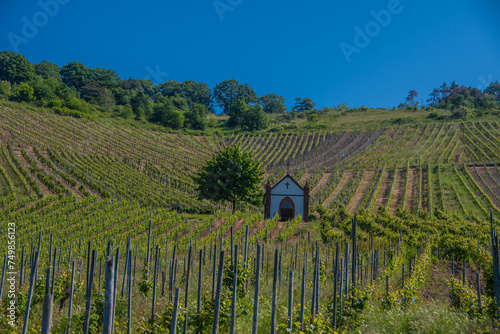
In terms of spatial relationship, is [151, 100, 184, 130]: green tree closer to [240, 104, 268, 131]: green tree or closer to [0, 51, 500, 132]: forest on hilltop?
[0, 51, 500, 132]: forest on hilltop

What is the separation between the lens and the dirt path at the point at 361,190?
3428 centimetres

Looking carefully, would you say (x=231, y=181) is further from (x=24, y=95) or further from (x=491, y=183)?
(x=24, y=95)

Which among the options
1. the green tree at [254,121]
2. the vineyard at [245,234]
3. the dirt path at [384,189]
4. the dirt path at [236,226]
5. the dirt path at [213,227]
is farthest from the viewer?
the green tree at [254,121]

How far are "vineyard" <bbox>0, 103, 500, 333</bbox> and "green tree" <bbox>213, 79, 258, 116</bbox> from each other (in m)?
38.6

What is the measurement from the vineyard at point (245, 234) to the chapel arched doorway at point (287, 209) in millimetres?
2515

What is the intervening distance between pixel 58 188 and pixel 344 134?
52102 millimetres

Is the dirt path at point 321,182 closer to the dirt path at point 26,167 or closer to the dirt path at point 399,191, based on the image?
the dirt path at point 399,191

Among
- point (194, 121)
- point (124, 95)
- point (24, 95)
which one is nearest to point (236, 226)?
point (194, 121)

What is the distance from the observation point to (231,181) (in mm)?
30828

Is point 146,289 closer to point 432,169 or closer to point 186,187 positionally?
point 186,187

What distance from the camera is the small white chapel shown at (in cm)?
3044

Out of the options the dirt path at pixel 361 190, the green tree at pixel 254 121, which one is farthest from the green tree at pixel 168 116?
the dirt path at pixel 361 190

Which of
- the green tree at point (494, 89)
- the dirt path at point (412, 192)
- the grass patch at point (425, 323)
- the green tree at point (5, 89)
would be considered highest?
the green tree at point (494, 89)

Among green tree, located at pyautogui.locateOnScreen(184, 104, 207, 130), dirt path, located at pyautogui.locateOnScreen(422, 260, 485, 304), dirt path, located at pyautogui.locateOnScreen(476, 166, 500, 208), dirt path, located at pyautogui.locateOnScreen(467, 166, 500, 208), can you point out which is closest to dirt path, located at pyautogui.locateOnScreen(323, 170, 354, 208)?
dirt path, located at pyautogui.locateOnScreen(467, 166, 500, 208)
